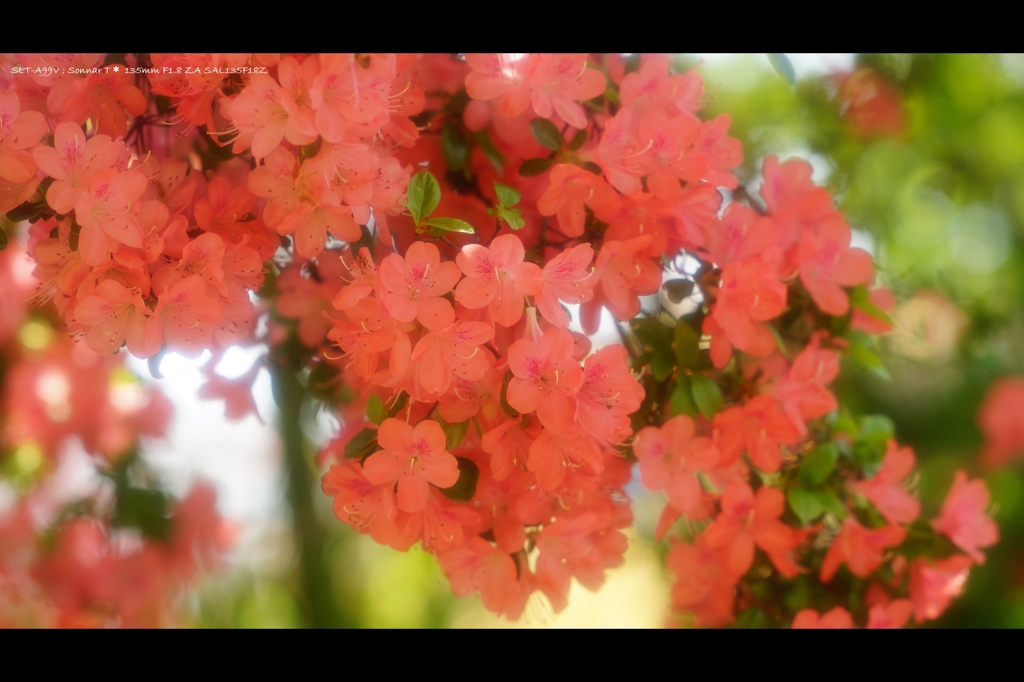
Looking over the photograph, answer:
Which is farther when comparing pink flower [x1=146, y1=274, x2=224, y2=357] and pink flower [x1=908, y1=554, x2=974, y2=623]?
pink flower [x1=908, y1=554, x2=974, y2=623]

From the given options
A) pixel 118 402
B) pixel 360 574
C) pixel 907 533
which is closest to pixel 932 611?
pixel 907 533

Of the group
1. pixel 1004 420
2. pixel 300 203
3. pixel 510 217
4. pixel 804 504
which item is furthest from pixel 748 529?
pixel 1004 420

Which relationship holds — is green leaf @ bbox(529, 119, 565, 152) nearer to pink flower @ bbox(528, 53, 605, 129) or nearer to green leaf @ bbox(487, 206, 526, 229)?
pink flower @ bbox(528, 53, 605, 129)

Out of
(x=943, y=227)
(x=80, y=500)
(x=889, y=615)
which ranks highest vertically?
(x=943, y=227)

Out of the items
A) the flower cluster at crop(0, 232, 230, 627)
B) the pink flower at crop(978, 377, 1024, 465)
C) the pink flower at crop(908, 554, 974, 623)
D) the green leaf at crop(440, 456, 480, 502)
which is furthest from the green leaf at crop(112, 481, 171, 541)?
the pink flower at crop(978, 377, 1024, 465)

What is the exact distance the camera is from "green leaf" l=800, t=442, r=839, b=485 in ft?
2.86

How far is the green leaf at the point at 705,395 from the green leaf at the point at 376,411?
329mm

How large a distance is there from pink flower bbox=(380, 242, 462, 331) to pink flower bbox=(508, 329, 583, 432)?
2.8 inches

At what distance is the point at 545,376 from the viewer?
621 millimetres

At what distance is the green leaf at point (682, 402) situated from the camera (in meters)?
0.79

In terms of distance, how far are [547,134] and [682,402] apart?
0.31m

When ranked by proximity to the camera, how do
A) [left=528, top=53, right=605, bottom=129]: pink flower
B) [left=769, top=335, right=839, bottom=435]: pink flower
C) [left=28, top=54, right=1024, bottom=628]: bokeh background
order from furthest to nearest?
[left=28, top=54, right=1024, bottom=628]: bokeh background → [left=769, top=335, right=839, bottom=435]: pink flower → [left=528, top=53, right=605, bottom=129]: pink flower

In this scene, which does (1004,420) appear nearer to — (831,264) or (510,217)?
(831,264)

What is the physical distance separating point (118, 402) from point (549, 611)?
3.82ft
